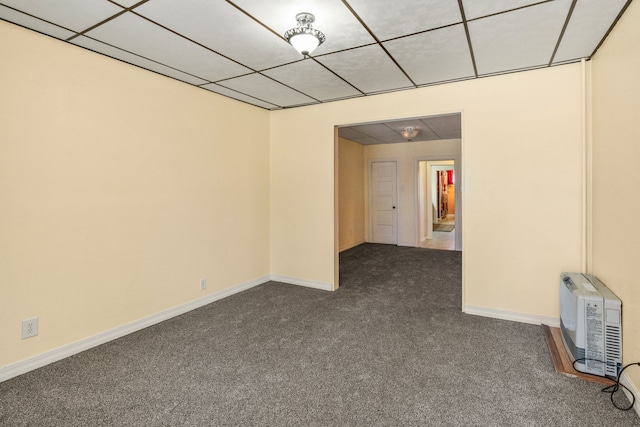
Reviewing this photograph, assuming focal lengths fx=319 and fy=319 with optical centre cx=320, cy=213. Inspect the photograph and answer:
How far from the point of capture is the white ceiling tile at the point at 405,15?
6.78 feet

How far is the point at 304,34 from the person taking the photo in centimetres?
225

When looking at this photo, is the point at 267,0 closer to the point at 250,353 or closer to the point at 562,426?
the point at 250,353

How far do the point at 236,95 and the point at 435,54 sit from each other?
245 centimetres

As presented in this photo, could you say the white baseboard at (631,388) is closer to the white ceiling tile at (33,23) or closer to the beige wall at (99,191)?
the beige wall at (99,191)

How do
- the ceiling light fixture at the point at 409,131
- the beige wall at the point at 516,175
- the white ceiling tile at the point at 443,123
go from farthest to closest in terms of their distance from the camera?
1. the ceiling light fixture at the point at 409,131
2. the white ceiling tile at the point at 443,123
3. the beige wall at the point at 516,175

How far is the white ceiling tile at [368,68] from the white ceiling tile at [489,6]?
2.50 ft

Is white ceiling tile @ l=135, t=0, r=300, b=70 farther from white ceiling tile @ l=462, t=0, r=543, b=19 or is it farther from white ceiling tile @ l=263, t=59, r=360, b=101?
white ceiling tile @ l=462, t=0, r=543, b=19

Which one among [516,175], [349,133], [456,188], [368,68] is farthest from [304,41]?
[456,188]

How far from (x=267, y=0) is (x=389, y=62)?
4.61 ft

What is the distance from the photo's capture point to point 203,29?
2.38 m

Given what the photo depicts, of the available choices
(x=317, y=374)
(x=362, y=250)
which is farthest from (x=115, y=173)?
(x=362, y=250)

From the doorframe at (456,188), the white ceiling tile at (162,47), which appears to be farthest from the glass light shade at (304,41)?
the doorframe at (456,188)

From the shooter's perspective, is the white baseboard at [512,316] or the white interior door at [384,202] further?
the white interior door at [384,202]

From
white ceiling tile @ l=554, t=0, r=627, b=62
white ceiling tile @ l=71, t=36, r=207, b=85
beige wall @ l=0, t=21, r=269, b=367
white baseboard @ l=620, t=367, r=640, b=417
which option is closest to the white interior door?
beige wall @ l=0, t=21, r=269, b=367
